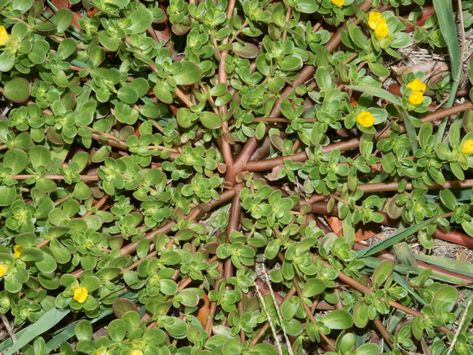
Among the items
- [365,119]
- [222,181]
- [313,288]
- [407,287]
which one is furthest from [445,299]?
[222,181]

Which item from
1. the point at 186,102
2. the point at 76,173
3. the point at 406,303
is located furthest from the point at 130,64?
the point at 406,303

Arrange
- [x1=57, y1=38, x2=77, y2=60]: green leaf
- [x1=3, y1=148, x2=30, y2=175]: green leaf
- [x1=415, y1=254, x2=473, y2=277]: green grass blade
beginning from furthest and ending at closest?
[x1=415, y1=254, x2=473, y2=277]: green grass blade → [x1=57, y1=38, x2=77, y2=60]: green leaf → [x1=3, y1=148, x2=30, y2=175]: green leaf

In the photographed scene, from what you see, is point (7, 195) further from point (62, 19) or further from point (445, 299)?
point (445, 299)

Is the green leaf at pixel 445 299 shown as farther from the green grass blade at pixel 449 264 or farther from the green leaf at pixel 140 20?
the green leaf at pixel 140 20

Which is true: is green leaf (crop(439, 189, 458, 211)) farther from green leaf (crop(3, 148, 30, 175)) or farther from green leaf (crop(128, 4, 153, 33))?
green leaf (crop(3, 148, 30, 175))

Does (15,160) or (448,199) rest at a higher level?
(15,160)

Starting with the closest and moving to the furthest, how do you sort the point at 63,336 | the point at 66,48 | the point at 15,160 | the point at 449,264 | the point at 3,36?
1. the point at 3,36
2. the point at 15,160
3. the point at 66,48
4. the point at 63,336
5. the point at 449,264

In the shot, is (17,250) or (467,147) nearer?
(467,147)

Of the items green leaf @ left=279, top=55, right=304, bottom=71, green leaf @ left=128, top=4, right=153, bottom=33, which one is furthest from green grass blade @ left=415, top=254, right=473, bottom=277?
green leaf @ left=128, top=4, right=153, bottom=33
